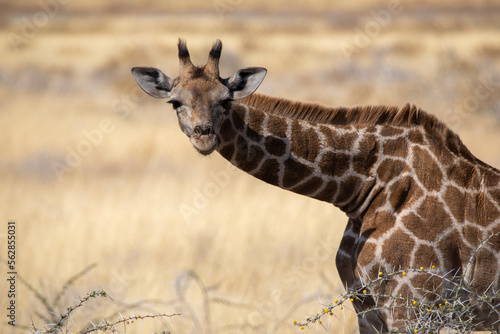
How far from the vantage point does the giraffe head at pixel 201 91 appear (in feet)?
17.0

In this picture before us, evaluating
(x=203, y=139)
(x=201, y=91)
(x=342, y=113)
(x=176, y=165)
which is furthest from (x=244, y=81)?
(x=176, y=165)

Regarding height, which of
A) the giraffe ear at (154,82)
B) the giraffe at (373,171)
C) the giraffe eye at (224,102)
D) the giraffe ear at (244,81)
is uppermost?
the giraffe ear at (154,82)

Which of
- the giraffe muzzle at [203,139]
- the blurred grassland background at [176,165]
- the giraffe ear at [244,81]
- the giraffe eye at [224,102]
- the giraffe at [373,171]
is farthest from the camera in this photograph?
the blurred grassland background at [176,165]

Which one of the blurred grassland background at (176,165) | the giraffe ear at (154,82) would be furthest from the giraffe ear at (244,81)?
the blurred grassland background at (176,165)

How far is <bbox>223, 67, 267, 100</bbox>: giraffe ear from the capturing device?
221 inches

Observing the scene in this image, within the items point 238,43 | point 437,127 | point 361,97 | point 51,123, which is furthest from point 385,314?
point 238,43

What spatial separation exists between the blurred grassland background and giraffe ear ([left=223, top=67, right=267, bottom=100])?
2380mm

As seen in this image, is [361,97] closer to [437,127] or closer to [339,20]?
[437,127]

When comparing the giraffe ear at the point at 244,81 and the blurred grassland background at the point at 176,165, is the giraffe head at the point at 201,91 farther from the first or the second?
the blurred grassland background at the point at 176,165

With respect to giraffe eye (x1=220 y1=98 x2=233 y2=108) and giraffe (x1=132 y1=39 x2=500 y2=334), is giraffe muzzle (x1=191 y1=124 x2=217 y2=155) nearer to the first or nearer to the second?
giraffe (x1=132 y1=39 x2=500 y2=334)

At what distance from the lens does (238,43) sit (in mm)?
31219

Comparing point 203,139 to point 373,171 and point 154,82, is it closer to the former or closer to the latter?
point 154,82

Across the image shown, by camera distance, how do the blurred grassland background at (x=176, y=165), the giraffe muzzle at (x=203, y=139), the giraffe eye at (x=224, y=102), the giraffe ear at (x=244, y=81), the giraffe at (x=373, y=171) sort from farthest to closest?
the blurred grassland background at (x=176, y=165), the giraffe ear at (x=244, y=81), the giraffe eye at (x=224, y=102), the giraffe at (x=373, y=171), the giraffe muzzle at (x=203, y=139)

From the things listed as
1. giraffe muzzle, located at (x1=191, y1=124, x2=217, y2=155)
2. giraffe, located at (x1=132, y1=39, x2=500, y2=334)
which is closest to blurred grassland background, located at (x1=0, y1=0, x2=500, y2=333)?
giraffe, located at (x1=132, y1=39, x2=500, y2=334)
